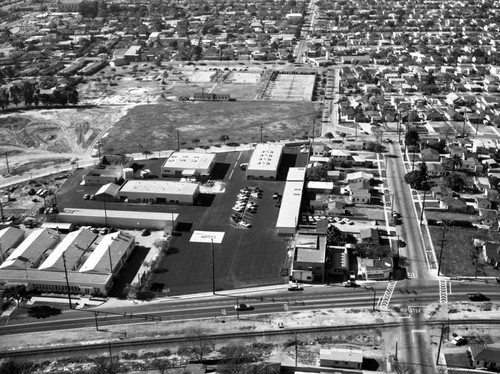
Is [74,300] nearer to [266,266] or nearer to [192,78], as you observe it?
[266,266]

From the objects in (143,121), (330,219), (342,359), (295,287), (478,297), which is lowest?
(143,121)

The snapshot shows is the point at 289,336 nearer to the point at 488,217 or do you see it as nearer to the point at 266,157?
the point at 488,217

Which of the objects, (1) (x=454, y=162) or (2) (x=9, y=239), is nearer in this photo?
(2) (x=9, y=239)

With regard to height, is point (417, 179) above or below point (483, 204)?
above

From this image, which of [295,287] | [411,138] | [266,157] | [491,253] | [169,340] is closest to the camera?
[169,340]

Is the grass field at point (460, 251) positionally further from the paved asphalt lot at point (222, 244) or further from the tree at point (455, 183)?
the paved asphalt lot at point (222, 244)

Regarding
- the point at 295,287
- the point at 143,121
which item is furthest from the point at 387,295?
the point at 143,121

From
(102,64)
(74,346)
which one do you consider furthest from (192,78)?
(74,346)
